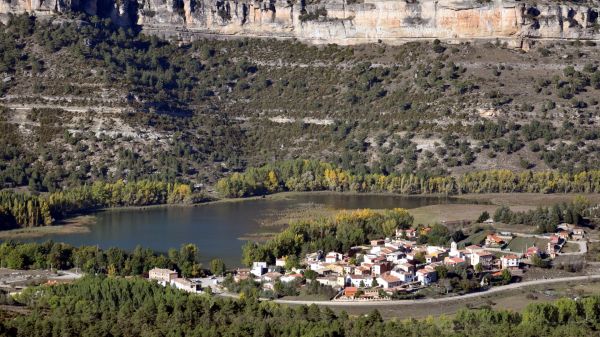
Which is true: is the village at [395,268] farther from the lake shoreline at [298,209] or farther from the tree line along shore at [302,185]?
the tree line along shore at [302,185]

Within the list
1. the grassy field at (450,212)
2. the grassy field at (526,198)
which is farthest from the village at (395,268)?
the grassy field at (526,198)

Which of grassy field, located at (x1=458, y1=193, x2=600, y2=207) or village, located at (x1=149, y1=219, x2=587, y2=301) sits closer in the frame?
village, located at (x1=149, y1=219, x2=587, y2=301)

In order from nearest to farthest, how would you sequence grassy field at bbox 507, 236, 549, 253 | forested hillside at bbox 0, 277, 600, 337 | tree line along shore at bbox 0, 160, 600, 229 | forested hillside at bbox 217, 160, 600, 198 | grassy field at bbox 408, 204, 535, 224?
forested hillside at bbox 0, 277, 600, 337, grassy field at bbox 507, 236, 549, 253, grassy field at bbox 408, 204, 535, 224, tree line along shore at bbox 0, 160, 600, 229, forested hillside at bbox 217, 160, 600, 198

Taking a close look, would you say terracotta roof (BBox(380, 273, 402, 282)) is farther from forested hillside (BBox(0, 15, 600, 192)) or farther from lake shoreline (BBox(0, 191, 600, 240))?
forested hillside (BBox(0, 15, 600, 192))

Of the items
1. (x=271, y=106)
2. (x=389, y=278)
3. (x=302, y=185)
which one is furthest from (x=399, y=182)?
(x=389, y=278)

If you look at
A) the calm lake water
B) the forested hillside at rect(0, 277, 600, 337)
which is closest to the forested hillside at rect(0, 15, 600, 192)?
the calm lake water

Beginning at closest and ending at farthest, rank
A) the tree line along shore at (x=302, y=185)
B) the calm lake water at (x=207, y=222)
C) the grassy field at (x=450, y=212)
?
the calm lake water at (x=207, y=222) → the grassy field at (x=450, y=212) → the tree line along shore at (x=302, y=185)
